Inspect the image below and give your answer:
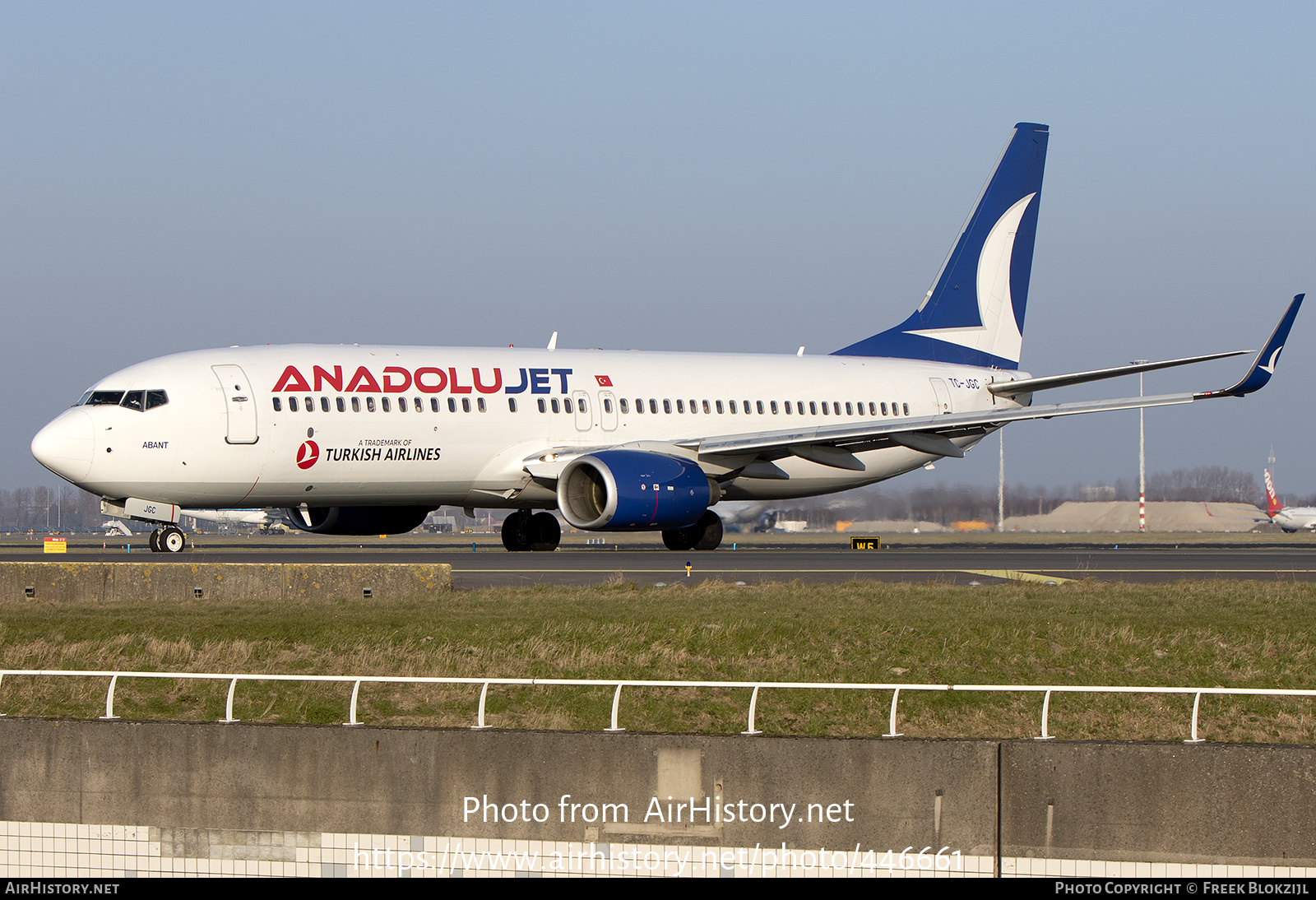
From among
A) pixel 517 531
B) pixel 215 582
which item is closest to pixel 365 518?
pixel 517 531

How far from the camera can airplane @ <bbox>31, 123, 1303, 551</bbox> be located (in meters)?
28.7

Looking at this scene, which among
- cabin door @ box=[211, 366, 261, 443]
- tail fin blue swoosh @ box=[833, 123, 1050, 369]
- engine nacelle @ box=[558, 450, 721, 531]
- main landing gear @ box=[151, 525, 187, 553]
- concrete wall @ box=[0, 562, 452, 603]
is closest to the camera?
concrete wall @ box=[0, 562, 452, 603]

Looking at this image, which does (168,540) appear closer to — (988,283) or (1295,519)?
(988,283)

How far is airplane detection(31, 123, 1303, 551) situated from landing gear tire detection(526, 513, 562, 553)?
43 mm

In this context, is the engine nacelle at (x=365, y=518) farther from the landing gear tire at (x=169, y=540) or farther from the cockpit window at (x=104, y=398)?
the cockpit window at (x=104, y=398)

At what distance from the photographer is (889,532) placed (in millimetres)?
65188

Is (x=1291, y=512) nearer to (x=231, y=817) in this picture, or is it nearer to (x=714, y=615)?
(x=714, y=615)

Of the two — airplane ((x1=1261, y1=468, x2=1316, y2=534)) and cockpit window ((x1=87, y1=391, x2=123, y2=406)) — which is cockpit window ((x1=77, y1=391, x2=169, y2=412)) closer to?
cockpit window ((x1=87, y1=391, x2=123, y2=406))

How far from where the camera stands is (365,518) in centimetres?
3372

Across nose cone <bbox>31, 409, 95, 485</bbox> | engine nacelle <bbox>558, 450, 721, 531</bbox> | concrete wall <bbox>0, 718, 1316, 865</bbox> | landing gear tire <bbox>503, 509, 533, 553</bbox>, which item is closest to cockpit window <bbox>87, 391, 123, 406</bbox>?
nose cone <bbox>31, 409, 95, 485</bbox>

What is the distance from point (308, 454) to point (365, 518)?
467 cm

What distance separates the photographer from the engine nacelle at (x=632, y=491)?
29.4 metres

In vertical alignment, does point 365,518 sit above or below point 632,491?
below

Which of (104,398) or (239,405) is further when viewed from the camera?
(239,405)
